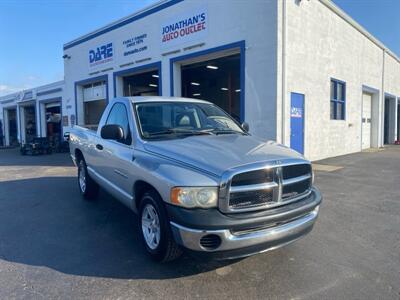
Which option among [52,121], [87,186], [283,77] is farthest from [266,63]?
[52,121]

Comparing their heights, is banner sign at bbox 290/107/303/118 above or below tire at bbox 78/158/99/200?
above

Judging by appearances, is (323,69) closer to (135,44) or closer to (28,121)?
(135,44)

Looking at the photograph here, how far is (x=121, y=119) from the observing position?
4977mm

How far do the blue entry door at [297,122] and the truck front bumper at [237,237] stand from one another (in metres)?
8.55

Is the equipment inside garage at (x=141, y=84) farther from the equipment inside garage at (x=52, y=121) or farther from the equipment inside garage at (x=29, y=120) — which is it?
the equipment inside garage at (x=29, y=120)

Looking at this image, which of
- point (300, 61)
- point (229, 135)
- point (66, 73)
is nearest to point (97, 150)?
point (229, 135)

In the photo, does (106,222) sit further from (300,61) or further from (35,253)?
(300,61)

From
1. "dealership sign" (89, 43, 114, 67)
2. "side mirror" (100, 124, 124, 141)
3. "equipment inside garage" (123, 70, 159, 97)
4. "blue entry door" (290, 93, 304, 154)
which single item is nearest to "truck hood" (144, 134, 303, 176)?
"side mirror" (100, 124, 124, 141)

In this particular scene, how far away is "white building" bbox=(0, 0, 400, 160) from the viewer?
11039mm

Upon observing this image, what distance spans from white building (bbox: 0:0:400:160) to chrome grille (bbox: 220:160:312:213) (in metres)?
7.54

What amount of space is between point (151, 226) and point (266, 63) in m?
8.54

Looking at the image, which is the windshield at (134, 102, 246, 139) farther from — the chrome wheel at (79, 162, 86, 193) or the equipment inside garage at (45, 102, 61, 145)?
the equipment inside garage at (45, 102, 61, 145)

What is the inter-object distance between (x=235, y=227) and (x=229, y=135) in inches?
67.0

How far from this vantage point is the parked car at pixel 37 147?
19812 mm
